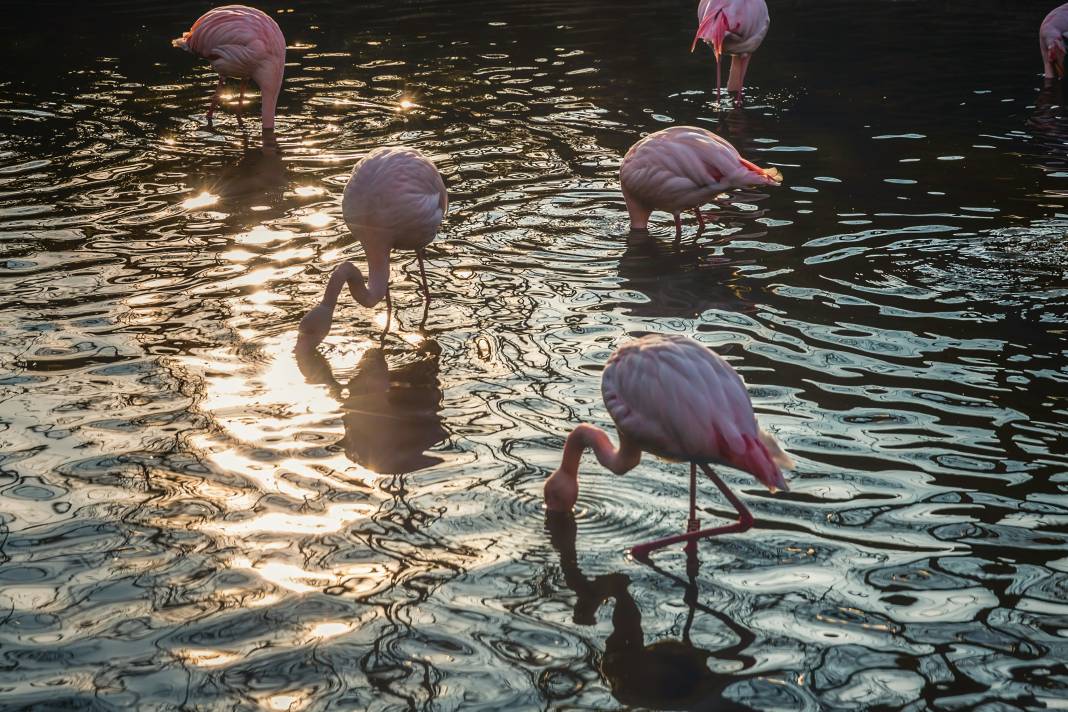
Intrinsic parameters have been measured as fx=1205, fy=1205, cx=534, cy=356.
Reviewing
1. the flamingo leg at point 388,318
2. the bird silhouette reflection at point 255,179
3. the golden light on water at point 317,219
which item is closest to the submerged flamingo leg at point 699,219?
the flamingo leg at point 388,318

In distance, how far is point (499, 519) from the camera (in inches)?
171

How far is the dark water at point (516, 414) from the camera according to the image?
141 inches

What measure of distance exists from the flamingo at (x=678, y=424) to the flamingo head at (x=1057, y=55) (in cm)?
849

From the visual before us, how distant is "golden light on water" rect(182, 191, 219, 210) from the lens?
8125 millimetres

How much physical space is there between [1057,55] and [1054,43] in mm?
116

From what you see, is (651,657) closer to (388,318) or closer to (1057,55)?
(388,318)

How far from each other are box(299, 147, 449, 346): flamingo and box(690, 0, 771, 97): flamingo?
4.40 m

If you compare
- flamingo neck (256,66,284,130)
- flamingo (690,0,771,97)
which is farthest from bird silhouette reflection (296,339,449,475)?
flamingo (690,0,771,97)

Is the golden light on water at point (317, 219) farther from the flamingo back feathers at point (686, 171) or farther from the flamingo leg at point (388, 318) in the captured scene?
the flamingo back feathers at point (686, 171)

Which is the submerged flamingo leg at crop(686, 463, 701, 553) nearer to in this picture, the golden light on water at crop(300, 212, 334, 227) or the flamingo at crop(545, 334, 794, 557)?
the flamingo at crop(545, 334, 794, 557)

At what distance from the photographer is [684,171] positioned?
7078 mm

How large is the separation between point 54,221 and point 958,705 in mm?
6444

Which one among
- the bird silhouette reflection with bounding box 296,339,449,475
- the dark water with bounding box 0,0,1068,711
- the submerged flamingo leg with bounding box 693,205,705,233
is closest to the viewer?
the dark water with bounding box 0,0,1068,711

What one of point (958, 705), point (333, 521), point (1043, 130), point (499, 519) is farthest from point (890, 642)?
point (1043, 130)
